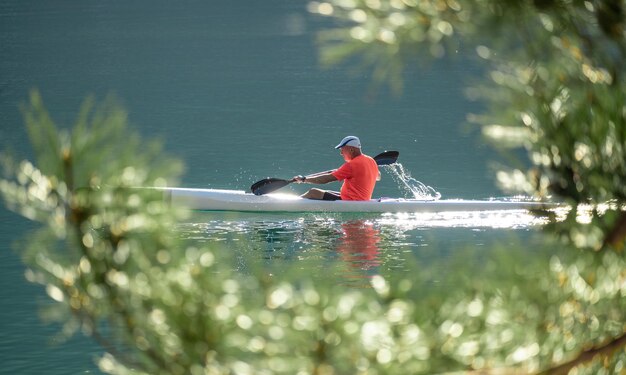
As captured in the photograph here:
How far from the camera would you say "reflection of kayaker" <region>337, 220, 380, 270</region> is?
11229 mm

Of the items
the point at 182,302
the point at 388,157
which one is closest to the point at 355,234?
the point at 388,157

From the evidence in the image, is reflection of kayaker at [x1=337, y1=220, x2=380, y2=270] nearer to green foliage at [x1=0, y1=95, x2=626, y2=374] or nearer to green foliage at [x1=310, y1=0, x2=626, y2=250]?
green foliage at [x1=310, y1=0, x2=626, y2=250]

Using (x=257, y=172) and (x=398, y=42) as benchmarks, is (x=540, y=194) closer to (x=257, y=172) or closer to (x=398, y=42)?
(x=398, y=42)

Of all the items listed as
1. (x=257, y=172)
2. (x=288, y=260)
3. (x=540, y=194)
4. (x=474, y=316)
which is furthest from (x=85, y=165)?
(x=257, y=172)

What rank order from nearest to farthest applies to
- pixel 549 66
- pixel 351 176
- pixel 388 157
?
pixel 549 66 < pixel 351 176 < pixel 388 157

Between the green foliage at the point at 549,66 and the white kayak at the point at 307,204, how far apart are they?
10.5 metres

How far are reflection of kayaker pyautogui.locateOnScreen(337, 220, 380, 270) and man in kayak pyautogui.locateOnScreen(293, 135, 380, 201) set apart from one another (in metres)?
0.38

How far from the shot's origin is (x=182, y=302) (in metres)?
1.89

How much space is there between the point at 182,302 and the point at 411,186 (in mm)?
14017

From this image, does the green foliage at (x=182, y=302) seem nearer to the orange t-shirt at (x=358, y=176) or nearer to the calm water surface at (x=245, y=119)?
the calm water surface at (x=245, y=119)

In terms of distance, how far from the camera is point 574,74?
7.45 feet

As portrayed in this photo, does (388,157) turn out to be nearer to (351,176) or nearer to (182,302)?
(351,176)

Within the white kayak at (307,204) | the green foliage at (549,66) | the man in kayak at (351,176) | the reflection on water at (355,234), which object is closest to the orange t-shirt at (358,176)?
the man in kayak at (351,176)

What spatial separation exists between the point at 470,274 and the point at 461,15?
498mm
